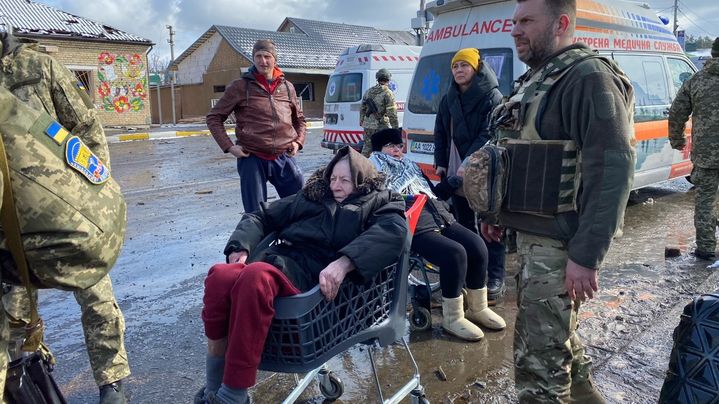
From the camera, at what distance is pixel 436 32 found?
6.11m

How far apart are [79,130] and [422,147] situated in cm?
398

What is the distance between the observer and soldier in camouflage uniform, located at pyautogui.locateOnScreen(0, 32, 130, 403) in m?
2.66

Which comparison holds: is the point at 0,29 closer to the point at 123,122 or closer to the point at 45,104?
the point at 45,104

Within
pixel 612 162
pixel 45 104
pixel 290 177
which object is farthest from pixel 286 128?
pixel 612 162

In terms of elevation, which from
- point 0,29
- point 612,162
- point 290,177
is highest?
point 0,29

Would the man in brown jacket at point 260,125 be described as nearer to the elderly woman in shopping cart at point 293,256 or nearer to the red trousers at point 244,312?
the elderly woman in shopping cart at point 293,256

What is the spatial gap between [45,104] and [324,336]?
70.8 inches

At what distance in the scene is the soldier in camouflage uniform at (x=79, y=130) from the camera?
266cm

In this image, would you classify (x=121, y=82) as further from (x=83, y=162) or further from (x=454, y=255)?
(x=83, y=162)

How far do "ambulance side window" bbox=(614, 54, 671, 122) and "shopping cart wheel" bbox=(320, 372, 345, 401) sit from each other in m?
5.06

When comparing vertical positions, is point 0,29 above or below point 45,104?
above

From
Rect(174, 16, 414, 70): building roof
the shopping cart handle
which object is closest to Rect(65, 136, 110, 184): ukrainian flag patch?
the shopping cart handle

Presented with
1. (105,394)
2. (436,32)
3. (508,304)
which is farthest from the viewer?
(436,32)

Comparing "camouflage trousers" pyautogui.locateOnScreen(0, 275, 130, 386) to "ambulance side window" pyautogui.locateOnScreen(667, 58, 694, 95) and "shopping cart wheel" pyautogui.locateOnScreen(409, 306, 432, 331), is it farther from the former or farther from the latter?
"ambulance side window" pyautogui.locateOnScreen(667, 58, 694, 95)
